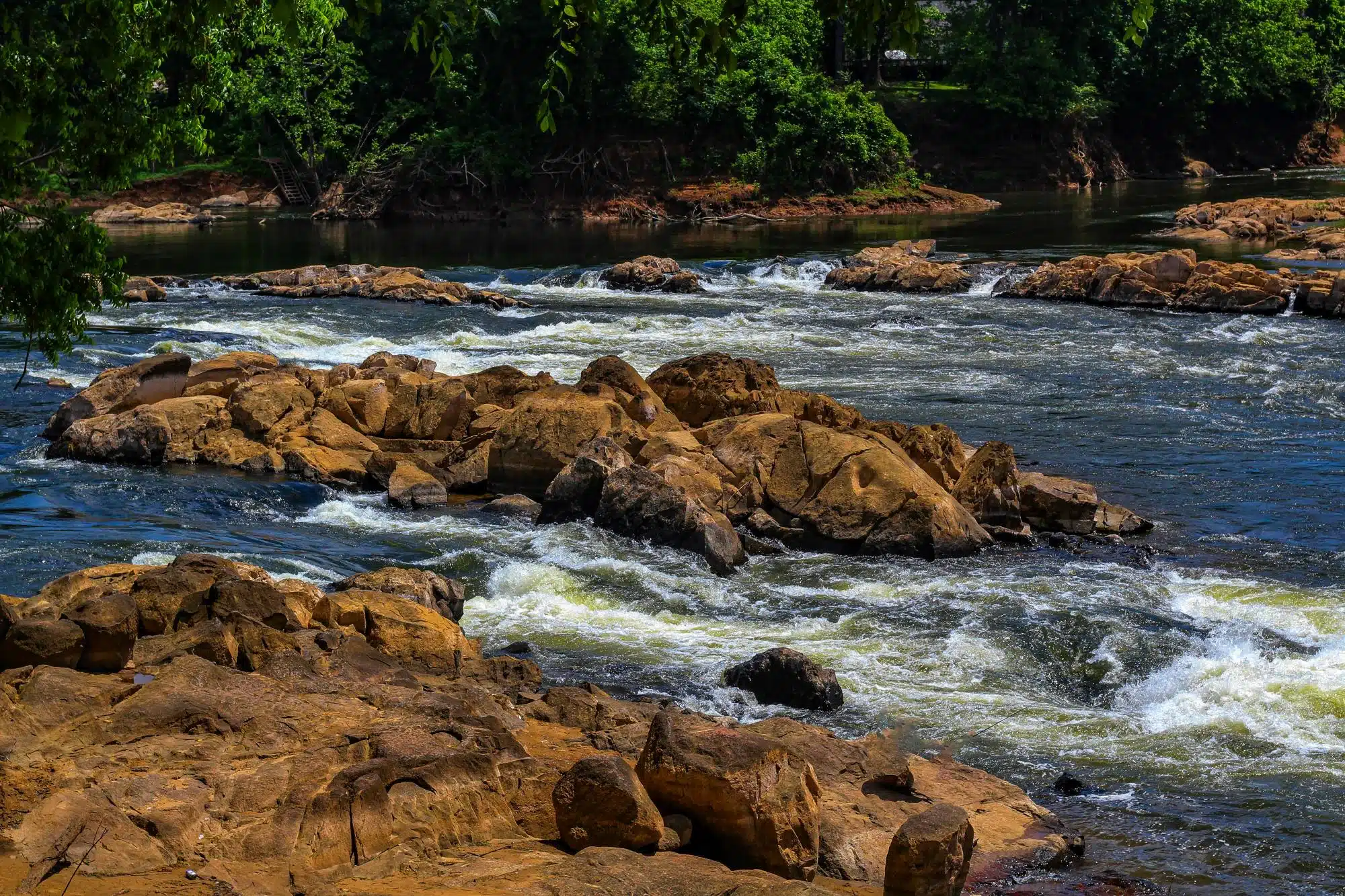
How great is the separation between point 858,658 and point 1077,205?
41.6 m

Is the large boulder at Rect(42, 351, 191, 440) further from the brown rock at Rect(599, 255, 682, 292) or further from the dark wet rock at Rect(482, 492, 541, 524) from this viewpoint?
the brown rock at Rect(599, 255, 682, 292)

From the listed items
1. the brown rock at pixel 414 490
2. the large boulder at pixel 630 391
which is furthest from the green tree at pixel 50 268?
the large boulder at pixel 630 391

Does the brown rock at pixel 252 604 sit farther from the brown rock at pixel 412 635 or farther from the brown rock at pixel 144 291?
the brown rock at pixel 144 291

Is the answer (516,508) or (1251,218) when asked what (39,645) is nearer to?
(516,508)

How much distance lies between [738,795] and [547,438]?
356 inches

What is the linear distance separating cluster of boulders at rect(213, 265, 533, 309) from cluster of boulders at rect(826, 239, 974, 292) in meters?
7.43

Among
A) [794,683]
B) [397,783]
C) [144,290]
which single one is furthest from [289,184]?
[397,783]

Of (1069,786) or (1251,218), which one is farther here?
(1251,218)

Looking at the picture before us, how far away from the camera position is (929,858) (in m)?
6.11

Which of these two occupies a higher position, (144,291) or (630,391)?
(144,291)

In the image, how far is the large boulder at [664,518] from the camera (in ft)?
41.7

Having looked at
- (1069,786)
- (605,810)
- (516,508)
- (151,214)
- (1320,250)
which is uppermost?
(151,214)

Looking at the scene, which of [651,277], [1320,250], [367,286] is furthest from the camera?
[1320,250]

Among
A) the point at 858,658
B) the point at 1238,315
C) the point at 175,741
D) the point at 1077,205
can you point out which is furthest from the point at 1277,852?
the point at 1077,205
